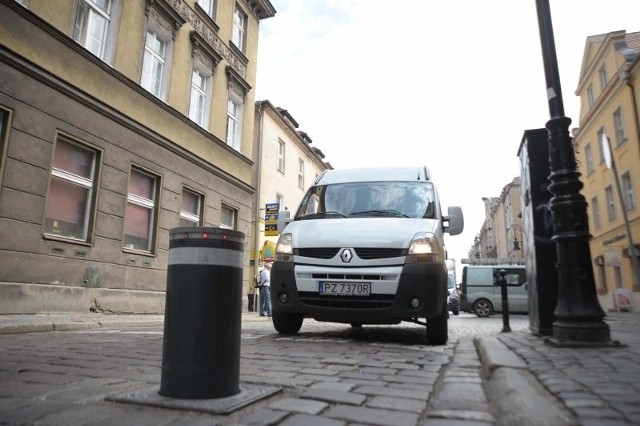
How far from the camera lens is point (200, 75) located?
15.8 m

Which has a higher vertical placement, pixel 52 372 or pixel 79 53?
pixel 79 53

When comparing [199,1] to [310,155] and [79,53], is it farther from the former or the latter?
[310,155]

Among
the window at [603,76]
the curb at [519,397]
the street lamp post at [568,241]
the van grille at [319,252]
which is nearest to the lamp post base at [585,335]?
the street lamp post at [568,241]

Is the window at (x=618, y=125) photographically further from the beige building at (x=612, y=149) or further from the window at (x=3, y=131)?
the window at (x=3, y=131)

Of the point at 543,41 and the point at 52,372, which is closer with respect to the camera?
the point at 52,372

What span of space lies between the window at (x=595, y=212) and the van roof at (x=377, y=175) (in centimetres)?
2615

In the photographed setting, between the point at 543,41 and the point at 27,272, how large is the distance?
9.01m

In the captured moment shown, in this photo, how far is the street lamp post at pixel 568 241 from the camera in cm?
434

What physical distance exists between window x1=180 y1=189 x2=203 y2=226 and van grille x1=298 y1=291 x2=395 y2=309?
358 inches

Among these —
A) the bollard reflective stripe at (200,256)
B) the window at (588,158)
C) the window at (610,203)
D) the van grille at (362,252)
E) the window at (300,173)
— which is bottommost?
the bollard reflective stripe at (200,256)

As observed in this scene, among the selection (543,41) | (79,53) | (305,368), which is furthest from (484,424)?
(79,53)

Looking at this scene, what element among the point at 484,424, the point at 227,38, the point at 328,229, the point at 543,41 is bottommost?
the point at 484,424

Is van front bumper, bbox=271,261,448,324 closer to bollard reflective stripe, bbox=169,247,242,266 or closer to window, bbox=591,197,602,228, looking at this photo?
bollard reflective stripe, bbox=169,247,242,266

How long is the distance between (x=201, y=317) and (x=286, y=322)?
402cm
